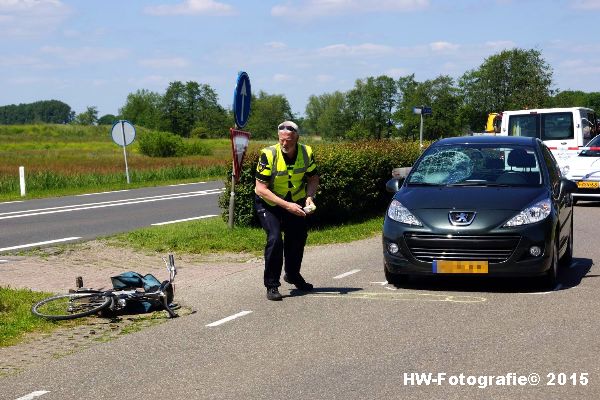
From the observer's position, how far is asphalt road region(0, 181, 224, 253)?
51.5 feet

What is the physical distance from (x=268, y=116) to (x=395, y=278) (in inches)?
4403

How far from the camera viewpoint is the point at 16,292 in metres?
9.23

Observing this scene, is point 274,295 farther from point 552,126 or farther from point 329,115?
point 329,115

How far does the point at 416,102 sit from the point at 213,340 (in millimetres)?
90408

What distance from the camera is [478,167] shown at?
1010 cm

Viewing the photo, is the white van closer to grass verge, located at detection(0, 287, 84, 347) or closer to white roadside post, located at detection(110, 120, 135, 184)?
white roadside post, located at detection(110, 120, 135, 184)

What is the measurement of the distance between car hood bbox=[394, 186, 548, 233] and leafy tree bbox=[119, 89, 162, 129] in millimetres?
128002

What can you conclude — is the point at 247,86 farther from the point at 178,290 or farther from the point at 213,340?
the point at 213,340

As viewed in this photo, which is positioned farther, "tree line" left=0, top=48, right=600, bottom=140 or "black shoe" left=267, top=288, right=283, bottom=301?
"tree line" left=0, top=48, right=600, bottom=140

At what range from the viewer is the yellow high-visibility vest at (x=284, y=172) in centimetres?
889

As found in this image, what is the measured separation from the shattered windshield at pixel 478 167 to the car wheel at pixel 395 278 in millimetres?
1133

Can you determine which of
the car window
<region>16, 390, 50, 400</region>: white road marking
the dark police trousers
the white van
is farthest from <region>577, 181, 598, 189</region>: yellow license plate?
<region>16, 390, 50, 400</region>: white road marking

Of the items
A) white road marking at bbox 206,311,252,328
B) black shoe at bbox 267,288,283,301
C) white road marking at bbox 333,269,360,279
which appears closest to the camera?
white road marking at bbox 206,311,252,328

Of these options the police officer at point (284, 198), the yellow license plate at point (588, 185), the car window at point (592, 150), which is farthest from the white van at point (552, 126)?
the police officer at point (284, 198)
